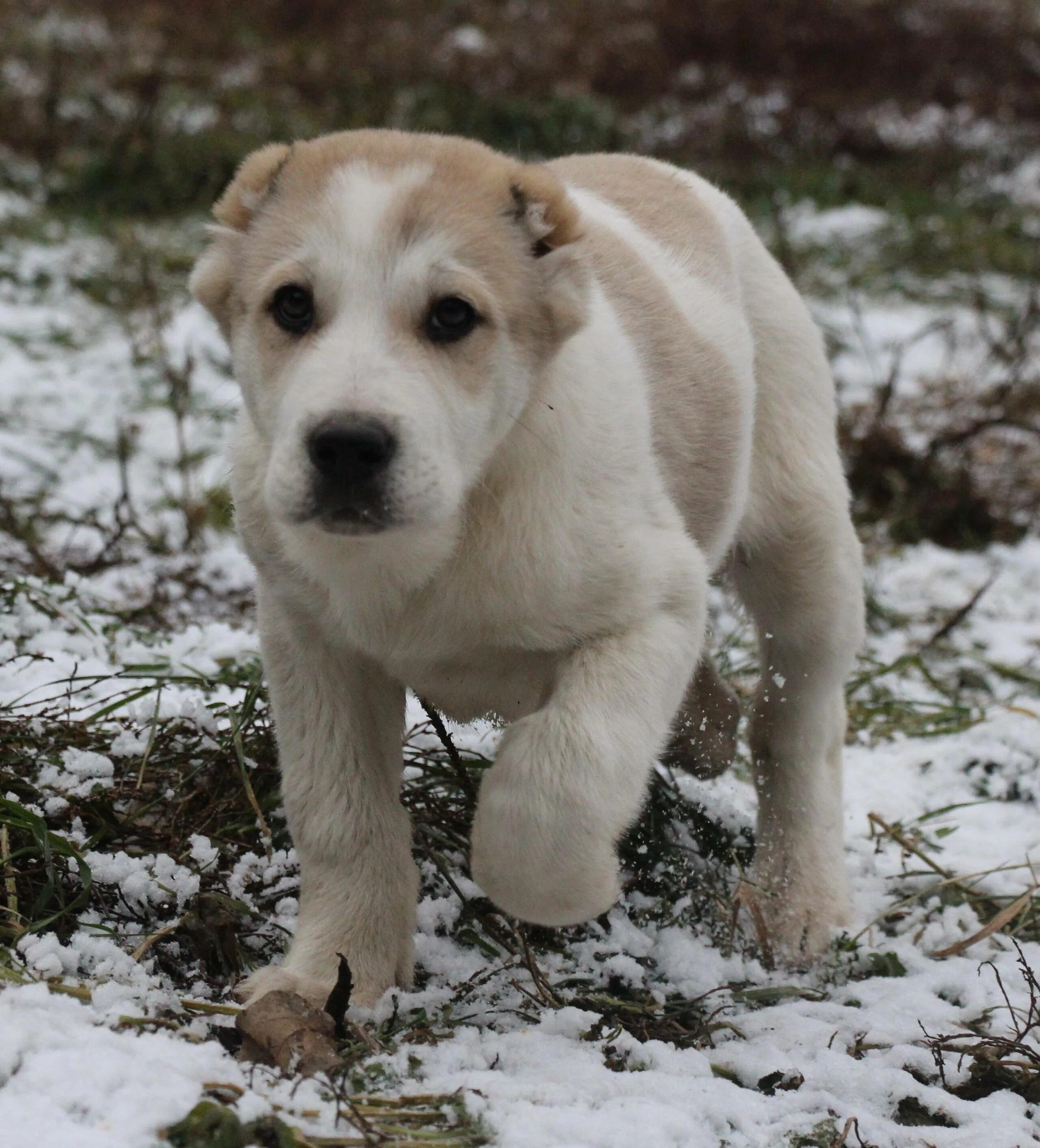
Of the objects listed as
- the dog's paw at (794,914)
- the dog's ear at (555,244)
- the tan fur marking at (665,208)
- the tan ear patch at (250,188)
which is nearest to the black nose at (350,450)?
the dog's ear at (555,244)

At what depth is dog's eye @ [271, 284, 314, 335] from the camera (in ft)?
9.53

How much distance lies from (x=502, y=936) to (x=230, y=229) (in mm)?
1664

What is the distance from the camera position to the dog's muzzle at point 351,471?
2621mm

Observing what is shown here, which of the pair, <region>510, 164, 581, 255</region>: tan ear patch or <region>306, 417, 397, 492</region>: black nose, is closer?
<region>306, 417, 397, 492</region>: black nose

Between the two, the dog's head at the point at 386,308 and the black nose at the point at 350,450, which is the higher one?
the dog's head at the point at 386,308

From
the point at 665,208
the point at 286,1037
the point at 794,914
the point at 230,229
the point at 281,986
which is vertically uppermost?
the point at 665,208

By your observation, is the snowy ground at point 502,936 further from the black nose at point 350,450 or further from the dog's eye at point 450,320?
the dog's eye at point 450,320

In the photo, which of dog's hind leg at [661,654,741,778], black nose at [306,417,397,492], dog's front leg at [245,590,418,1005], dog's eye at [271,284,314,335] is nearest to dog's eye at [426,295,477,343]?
dog's eye at [271,284,314,335]

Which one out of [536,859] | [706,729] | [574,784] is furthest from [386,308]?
[706,729]

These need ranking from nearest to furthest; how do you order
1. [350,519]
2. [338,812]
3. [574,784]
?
1. [350,519]
2. [574,784]
3. [338,812]

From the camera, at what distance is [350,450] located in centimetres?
263

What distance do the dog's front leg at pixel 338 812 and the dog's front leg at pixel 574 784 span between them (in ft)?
1.40

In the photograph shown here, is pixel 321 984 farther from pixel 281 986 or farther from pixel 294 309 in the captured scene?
pixel 294 309

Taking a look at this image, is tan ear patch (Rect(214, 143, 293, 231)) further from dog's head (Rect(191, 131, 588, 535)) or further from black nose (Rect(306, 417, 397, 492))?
black nose (Rect(306, 417, 397, 492))
